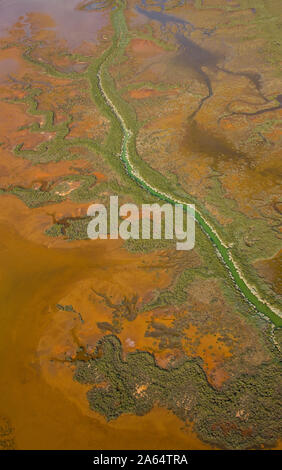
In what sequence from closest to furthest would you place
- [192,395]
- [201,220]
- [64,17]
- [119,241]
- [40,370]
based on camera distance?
[192,395], [40,370], [119,241], [201,220], [64,17]

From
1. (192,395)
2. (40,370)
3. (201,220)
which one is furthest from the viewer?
(201,220)

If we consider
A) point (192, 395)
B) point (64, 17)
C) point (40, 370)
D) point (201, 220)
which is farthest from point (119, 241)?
point (64, 17)

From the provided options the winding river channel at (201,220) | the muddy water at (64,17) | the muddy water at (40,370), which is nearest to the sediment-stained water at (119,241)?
the muddy water at (40,370)

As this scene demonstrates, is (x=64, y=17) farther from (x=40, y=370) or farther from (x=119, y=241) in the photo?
(x=40, y=370)

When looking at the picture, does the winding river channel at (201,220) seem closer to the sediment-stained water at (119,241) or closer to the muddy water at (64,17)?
the sediment-stained water at (119,241)

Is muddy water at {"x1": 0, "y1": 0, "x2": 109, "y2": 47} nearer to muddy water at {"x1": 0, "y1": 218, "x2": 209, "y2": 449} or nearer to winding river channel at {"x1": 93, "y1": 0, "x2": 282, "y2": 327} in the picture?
winding river channel at {"x1": 93, "y1": 0, "x2": 282, "y2": 327}

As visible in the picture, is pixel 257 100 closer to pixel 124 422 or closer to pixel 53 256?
pixel 53 256

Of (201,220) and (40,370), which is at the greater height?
(201,220)

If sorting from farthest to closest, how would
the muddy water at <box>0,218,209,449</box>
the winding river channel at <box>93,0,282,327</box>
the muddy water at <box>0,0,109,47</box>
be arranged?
the muddy water at <box>0,0,109,47</box>
the winding river channel at <box>93,0,282,327</box>
the muddy water at <box>0,218,209,449</box>

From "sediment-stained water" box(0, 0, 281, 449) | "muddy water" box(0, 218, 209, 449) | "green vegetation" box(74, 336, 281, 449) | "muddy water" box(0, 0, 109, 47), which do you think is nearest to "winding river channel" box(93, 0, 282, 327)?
"sediment-stained water" box(0, 0, 281, 449)

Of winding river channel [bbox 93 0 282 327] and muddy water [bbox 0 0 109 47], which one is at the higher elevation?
muddy water [bbox 0 0 109 47]

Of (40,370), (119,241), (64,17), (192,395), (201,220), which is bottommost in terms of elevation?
(192,395)
